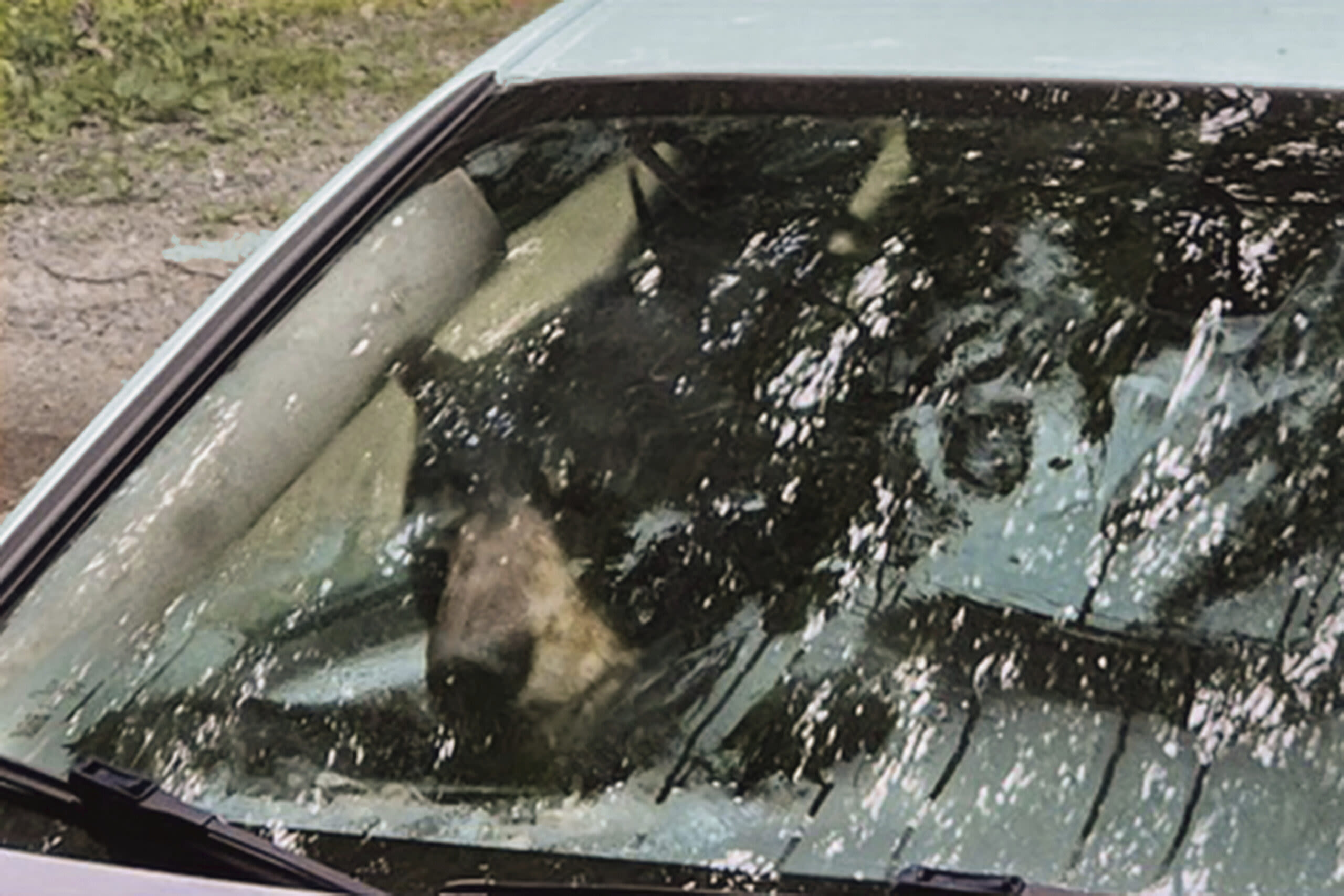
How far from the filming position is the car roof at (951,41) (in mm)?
2137

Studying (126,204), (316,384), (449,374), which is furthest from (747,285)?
(126,204)

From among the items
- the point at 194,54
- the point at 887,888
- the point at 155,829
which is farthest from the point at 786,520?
the point at 194,54

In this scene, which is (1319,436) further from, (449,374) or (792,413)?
(449,374)

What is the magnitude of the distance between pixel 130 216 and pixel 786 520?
4.61 meters

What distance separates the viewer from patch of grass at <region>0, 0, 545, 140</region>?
6984mm

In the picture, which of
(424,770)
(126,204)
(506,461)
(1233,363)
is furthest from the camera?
(126,204)

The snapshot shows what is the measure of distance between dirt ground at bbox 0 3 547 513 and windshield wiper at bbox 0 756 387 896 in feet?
10.2

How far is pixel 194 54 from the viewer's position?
24.0 feet

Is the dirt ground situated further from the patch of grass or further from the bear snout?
the bear snout

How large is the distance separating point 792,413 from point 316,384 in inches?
19.5

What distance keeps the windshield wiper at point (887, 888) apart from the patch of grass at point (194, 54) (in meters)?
5.47

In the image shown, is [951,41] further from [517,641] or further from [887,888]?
[887,888]

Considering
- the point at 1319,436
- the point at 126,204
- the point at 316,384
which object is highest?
the point at 316,384

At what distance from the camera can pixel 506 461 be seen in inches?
80.7
